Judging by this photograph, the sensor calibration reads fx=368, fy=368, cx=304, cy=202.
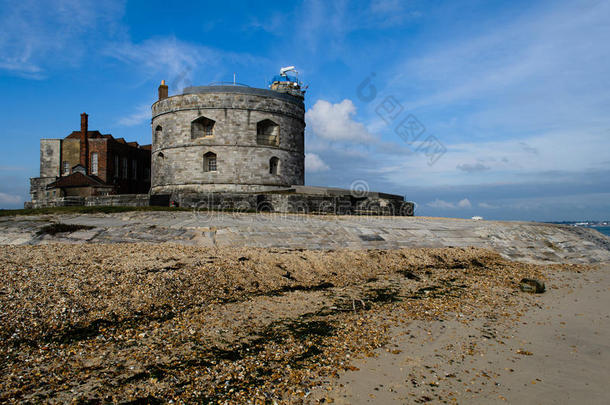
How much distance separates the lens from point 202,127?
1016 inches

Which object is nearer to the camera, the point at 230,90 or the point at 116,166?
the point at 230,90

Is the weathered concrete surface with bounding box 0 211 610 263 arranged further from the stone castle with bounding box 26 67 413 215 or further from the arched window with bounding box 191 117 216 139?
the arched window with bounding box 191 117 216 139

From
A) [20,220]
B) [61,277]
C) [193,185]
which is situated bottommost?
[61,277]

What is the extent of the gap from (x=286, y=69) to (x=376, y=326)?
1122 inches

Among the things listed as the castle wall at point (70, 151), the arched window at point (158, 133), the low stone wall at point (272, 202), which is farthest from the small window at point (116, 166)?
the low stone wall at point (272, 202)

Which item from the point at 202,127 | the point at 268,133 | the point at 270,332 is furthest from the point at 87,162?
the point at 270,332

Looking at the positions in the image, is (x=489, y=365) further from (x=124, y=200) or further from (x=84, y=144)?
(x=84, y=144)

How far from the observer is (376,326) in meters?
5.71

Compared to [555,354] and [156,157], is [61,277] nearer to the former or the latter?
[555,354]

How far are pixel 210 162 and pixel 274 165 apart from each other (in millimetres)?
4523

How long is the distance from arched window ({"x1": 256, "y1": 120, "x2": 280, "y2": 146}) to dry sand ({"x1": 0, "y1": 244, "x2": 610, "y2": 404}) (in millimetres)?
17880

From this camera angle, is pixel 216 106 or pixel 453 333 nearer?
pixel 453 333

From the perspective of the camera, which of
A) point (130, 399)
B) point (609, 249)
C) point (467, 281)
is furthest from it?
point (609, 249)

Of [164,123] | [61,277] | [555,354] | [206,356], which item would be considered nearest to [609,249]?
[555,354]
